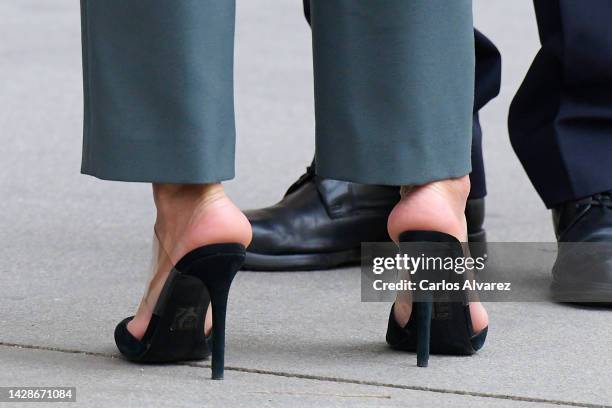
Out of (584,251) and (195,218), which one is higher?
(195,218)

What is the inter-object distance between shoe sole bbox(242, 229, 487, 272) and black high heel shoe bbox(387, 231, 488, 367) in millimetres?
507

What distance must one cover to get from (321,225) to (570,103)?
453 millimetres

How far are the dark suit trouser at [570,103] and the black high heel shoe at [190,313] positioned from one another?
2.40 feet

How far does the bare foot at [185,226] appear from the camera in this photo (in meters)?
1.34

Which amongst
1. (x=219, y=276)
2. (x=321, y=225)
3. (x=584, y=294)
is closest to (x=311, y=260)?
(x=321, y=225)

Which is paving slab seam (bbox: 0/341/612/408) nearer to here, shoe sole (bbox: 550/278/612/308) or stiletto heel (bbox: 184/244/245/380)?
stiletto heel (bbox: 184/244/245/380)

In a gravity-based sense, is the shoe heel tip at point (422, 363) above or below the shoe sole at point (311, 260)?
above

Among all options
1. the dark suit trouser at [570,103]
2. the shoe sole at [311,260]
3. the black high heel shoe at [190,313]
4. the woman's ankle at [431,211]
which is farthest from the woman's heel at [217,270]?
the dark suit trouser at [570,103]

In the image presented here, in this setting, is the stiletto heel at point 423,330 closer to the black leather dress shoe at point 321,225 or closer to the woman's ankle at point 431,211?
the woman's ankle at point 431,211

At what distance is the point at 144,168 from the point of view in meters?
1.33

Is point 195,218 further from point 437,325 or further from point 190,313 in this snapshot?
point 437,325

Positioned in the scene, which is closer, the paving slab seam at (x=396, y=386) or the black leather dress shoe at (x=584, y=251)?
the paving slab seam at (x=396, y=386)

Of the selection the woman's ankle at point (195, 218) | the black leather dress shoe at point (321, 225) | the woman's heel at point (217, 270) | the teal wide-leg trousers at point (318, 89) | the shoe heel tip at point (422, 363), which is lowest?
the black leather dress shoe at point (321, 225)

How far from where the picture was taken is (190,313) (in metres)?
1.41
